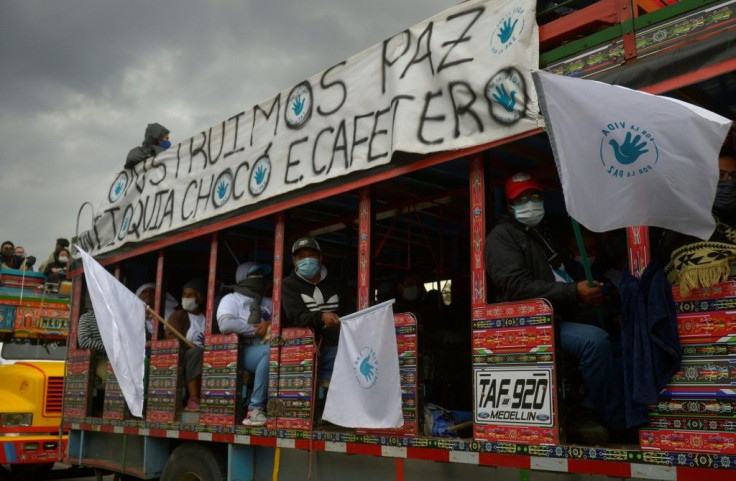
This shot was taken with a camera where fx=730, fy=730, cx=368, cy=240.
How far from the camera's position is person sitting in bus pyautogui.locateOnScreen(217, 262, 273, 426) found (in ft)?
19.4

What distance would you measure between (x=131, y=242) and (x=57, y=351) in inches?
183

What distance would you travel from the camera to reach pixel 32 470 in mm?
10781

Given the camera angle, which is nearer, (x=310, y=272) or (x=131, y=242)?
(x=310, y=272)

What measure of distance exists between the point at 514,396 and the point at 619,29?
2010mm

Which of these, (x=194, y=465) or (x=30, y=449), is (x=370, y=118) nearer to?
(x=194, y=465)

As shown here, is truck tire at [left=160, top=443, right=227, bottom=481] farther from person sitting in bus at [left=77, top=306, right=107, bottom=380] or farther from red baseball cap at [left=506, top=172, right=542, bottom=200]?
red baseball cap at [left=506, top=172, right=542, bottom=200]

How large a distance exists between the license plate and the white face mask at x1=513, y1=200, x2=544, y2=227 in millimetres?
937

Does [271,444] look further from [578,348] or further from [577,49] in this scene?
[577,49]

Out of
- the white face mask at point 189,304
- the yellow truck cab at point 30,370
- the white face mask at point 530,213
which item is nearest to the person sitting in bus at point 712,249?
the white face mask at point 530,213

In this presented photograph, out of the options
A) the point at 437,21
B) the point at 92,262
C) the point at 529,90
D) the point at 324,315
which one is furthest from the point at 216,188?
the point at 529,90

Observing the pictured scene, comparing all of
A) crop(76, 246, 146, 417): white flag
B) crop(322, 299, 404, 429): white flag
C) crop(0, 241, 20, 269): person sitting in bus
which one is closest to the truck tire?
crop(76, 246, 146, 417): white flag

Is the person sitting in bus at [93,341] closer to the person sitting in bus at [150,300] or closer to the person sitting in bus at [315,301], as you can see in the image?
the person sitting in bus at [150,300]

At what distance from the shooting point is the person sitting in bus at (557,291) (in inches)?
148

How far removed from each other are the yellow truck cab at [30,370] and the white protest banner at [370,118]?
389cm
